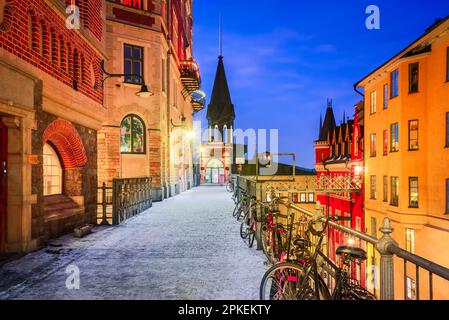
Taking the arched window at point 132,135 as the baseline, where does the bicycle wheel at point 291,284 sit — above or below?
below

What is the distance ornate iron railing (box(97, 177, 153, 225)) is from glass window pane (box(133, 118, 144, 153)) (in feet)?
11.9

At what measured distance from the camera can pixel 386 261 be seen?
3.14m

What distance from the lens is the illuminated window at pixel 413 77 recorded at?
19.1 meters

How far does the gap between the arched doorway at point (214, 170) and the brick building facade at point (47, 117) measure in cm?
4161

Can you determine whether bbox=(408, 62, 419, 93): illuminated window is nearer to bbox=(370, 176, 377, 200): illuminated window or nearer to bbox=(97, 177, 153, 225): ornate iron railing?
bbox=(370, 176, 377, 200): illuminated window

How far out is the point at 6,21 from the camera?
22.6 ft

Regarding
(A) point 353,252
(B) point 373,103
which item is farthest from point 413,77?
(A) point 353,252

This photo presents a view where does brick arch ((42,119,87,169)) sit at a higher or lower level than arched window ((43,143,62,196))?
higher

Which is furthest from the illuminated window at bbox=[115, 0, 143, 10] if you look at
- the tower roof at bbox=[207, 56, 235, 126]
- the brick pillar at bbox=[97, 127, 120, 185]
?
the tower roof at bbox=[207, 56, 235, 126]

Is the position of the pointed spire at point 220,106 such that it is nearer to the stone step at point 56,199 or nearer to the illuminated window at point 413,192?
the illuminated window at point 413,192

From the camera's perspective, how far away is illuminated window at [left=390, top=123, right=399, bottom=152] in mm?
20953

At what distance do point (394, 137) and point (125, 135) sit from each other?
15999mm

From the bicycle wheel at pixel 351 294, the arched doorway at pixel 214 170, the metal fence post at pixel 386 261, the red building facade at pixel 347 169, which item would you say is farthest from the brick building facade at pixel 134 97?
the arched doorway at pixel 214 170

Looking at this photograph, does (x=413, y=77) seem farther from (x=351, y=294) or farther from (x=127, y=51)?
(x=351, y=294)
